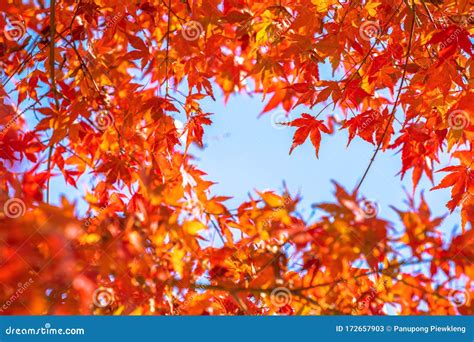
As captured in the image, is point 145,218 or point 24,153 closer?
point 145,218

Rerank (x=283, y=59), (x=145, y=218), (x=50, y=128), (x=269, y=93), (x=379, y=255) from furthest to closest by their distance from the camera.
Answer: (x=269, y=93) → (x=283, y=59) → (x=50, y=128) → (x=379, y=255) → (x=145, y=218)

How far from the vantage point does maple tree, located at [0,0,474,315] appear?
5.12 ft

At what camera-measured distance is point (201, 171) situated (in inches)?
99.3

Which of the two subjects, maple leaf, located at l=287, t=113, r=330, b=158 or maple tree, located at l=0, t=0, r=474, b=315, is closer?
maple tree, located at l=0, t=0, r=474, b=315

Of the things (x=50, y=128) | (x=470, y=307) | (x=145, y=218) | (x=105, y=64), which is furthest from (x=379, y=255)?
(x=105, y=64)

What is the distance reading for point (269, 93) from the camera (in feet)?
10.7

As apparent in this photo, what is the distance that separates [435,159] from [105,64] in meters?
1.83

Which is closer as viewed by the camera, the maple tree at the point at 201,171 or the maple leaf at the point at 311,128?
the maple tree at the point at 201,171

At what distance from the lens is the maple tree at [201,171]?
1.56m

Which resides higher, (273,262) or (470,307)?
(273,262)

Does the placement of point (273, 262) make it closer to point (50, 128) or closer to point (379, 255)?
point (379, 255)

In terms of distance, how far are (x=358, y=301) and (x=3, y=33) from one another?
235 cm

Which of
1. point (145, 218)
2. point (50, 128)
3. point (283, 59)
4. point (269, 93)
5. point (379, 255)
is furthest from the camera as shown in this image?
point (269, 93)

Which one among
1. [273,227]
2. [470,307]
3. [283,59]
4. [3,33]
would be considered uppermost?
[3,33]
